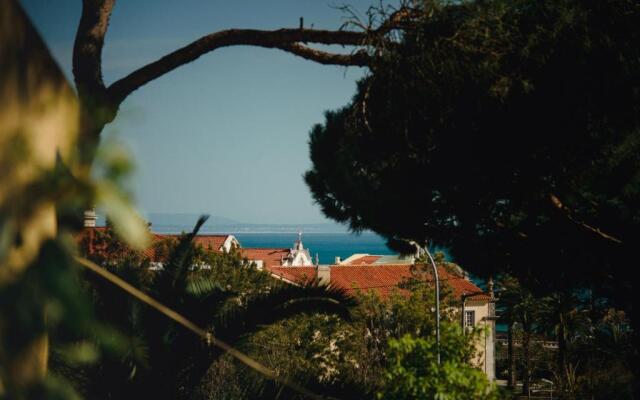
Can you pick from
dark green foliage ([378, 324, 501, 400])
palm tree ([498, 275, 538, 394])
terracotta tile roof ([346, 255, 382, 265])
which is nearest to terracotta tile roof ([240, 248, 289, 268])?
terracotta tile roof ([346, 255, 382, 265])

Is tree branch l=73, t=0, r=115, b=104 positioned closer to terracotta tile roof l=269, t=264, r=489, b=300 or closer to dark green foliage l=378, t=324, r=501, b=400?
dark green foliage l=378, t=324, r=501, b=400

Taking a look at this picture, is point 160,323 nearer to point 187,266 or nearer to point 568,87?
point 187,266

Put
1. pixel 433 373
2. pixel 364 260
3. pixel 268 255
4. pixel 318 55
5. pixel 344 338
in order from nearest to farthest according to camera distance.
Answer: pixel 318 55 < pixel 433 373 < pixel 344 338 < pixel 364 260 < pixel 268 255

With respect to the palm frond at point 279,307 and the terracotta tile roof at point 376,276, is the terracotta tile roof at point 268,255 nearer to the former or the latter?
the terracotta tile roof at point 376,276

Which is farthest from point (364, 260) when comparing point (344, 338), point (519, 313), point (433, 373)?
point (433, 373)

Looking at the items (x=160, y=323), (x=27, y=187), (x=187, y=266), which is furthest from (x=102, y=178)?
(x=187, y=266)

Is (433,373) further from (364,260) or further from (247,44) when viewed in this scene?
(364,260)

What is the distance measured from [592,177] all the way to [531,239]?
63.1 inches

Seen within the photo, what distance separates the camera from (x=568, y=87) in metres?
7.03

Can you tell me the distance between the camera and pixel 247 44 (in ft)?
17.0

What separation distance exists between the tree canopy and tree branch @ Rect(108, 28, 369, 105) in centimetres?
36

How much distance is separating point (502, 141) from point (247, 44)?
3803 millimetres

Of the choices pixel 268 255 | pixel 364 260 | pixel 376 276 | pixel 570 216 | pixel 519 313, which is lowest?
pixel 519 313

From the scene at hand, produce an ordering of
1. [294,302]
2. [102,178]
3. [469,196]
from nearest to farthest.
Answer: [102,178], [294,302], [469,196]
